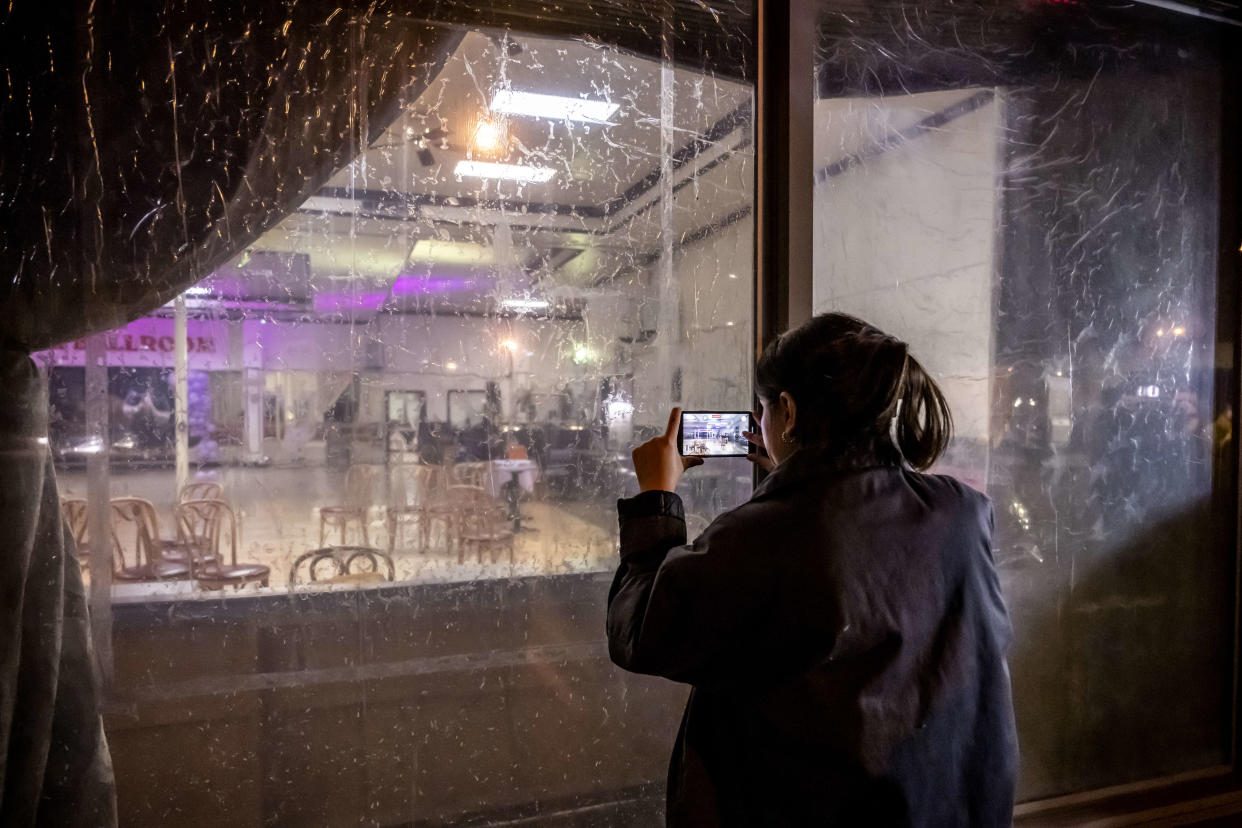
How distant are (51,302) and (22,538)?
32 cm

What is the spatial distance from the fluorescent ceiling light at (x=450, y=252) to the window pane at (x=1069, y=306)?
2.04 ft

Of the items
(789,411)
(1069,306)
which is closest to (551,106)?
(789,411)

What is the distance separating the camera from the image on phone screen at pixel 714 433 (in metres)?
1.03

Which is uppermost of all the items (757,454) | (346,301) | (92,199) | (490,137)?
(490,137)

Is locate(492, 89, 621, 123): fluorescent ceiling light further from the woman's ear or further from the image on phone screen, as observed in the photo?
the woman's ear

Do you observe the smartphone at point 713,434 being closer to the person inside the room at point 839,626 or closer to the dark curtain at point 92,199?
the person inside the room at point 839,626

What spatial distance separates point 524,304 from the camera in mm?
1168

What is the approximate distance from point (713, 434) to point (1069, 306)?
103cm

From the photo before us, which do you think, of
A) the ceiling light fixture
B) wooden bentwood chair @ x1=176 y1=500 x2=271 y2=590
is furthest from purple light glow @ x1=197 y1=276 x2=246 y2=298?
the ceiling light fixture

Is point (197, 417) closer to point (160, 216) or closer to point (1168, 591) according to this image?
point (160, 216)

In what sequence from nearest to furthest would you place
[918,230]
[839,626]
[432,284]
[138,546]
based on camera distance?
[839,626]
[138,546]
[432,284]
[918,230]

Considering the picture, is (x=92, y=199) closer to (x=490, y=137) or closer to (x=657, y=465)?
(x=490, y=137)

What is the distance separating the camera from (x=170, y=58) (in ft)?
3.30

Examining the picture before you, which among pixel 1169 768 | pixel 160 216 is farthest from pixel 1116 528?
pixel 160 216
